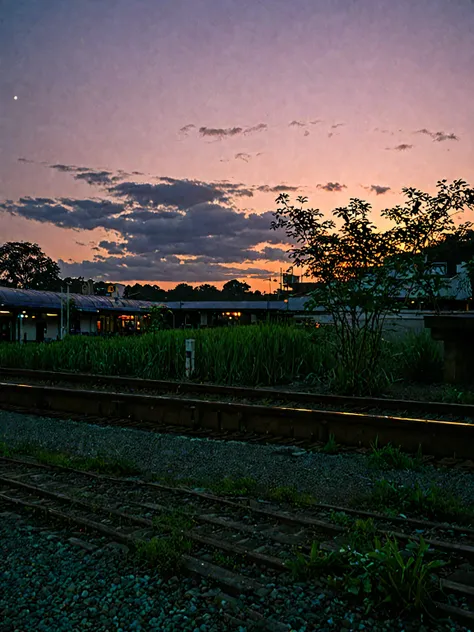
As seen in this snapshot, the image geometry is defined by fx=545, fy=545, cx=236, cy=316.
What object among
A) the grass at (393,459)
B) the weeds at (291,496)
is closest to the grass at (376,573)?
the weeds at (291,496)

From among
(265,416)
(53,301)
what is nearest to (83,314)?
(53,301)

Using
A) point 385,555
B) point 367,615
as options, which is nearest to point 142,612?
point 367,615

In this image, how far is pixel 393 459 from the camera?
6.71 m

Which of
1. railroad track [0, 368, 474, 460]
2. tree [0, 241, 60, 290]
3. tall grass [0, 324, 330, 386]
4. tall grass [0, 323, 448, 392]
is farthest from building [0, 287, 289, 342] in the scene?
tree [0, 241, 60, 290]

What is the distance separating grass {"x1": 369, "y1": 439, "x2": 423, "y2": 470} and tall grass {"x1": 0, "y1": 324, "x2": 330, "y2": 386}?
527cm

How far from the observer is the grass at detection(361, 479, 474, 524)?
4852 millimetres

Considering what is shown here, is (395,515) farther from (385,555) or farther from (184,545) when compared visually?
(184,545)

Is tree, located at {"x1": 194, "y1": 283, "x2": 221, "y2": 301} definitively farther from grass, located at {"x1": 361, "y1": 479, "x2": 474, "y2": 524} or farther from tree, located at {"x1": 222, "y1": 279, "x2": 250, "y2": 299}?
grass, located at {"x1": 361, "y1": 479, "x2": 474, "y2": 524}

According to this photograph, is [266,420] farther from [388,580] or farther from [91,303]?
[91,303]

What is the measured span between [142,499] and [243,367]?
8550 millimetres

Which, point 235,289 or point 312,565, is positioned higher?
point 235,289

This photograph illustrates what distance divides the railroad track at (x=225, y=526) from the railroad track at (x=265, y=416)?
270cm

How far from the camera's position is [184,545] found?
13.6 feet

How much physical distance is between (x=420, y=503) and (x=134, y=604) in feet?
9.25
